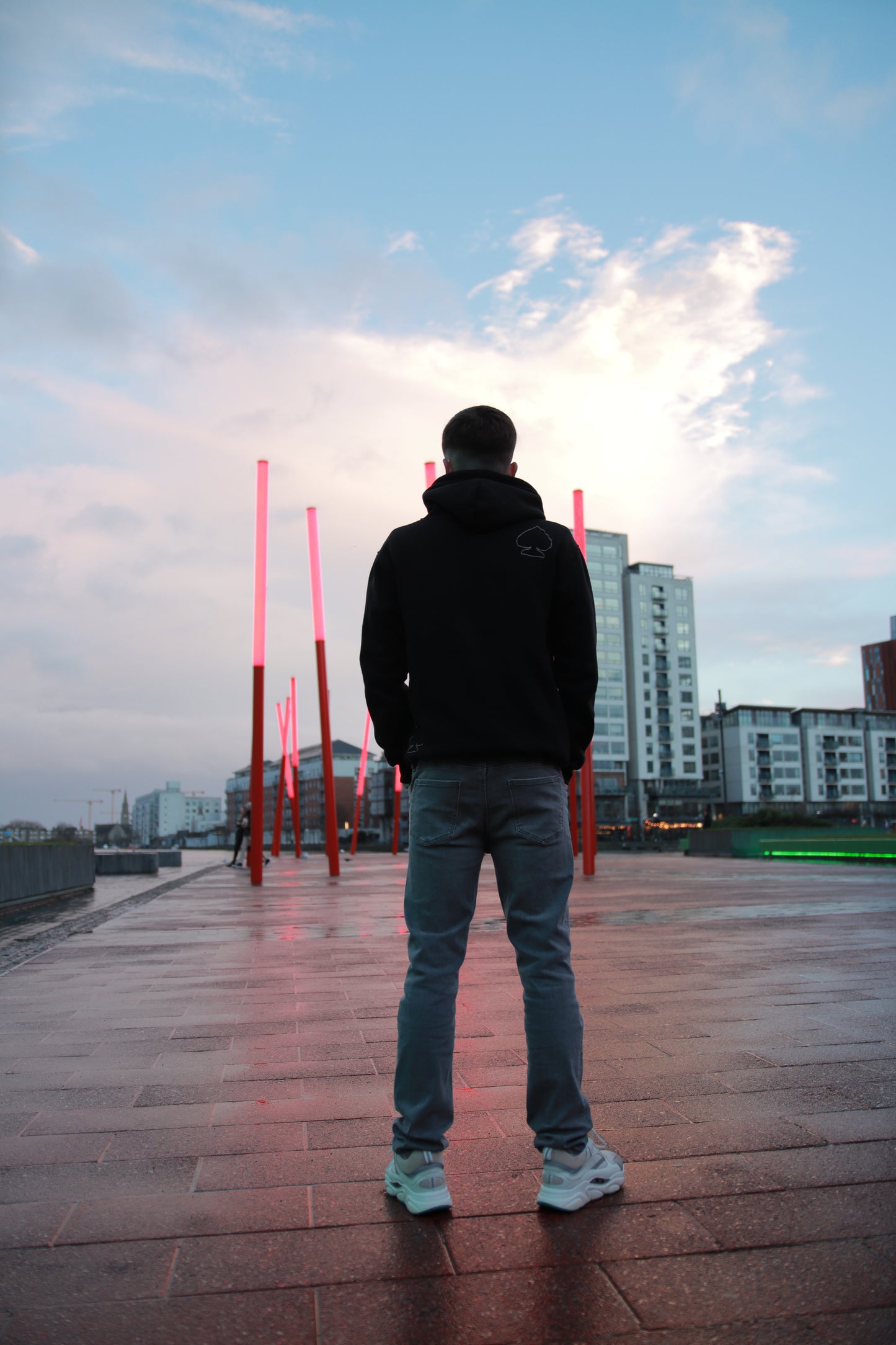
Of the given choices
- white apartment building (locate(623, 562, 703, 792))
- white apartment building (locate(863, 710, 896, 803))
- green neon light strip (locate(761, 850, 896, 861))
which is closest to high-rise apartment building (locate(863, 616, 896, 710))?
white apartment building (locate(863, 710, 896, 803))

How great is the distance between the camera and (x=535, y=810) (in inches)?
84.2

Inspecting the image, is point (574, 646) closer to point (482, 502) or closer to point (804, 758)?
point (482, 502)

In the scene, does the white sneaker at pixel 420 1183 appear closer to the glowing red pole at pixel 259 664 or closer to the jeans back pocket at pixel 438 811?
the jeans back pocket at pixel 438 811

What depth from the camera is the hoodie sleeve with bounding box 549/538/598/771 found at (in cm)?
224

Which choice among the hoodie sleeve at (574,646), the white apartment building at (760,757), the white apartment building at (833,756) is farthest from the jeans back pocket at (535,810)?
the white apartment building at (833,756)

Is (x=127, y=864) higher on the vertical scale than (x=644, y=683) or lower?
lower

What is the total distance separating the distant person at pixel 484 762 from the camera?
208 cm

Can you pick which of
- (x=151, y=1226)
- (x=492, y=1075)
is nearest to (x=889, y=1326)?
(x=151, y=1226)

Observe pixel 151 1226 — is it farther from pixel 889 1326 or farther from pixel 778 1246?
pixel 889 1326

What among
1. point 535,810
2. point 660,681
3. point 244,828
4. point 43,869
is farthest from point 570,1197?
point 660,681

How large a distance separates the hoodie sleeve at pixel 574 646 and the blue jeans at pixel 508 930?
16 centimetres

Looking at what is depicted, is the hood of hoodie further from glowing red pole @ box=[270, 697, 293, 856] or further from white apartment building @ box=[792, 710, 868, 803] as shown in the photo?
white apartment building @ box=[792, 710, 868, 803]

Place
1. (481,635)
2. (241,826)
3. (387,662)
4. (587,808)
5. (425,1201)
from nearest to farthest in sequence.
Answer: (425,1201) < (481,635) < (387,662) < (587,808) < (241,826)

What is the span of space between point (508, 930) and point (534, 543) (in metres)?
0.92
